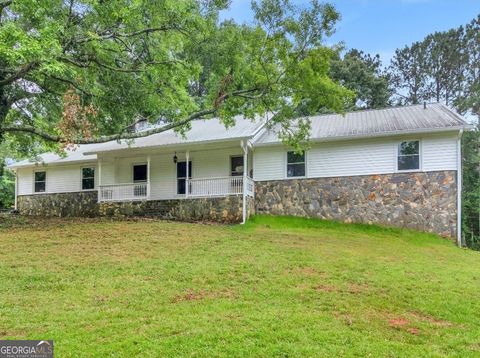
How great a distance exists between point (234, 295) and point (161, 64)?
937 cm

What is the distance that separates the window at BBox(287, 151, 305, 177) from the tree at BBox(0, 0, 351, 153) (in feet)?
4.36

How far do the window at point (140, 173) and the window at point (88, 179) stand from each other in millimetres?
2724

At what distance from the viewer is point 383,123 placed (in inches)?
651

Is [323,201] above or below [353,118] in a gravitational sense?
below

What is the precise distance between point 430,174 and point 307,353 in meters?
12.3

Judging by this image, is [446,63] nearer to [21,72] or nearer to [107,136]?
[107,136]

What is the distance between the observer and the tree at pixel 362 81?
2911 centimetres

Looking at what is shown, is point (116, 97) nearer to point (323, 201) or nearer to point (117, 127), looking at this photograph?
point (117, 127)

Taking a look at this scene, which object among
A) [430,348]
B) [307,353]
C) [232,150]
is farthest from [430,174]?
[307,353]

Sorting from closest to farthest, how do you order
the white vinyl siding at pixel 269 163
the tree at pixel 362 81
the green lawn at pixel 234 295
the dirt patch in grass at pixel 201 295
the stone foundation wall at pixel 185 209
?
the green lawn at pixel 234 295
the dirt patch in grass at pixel 201 295
the stone foundation wall at pixel 185 209
the white vinyl siding at pixel 269 163
the tree at pixel 362 81

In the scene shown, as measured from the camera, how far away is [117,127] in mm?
15508

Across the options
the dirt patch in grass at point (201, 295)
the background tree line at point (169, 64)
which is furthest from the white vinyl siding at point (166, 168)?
the dirt patch in grass at point (201, 295)

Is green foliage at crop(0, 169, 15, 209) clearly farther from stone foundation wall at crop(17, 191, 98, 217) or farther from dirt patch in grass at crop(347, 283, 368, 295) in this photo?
dirt patch in grass at crop(347, 283, 368, 295)

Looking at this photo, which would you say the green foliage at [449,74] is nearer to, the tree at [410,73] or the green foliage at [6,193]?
the tree at [410,73]
